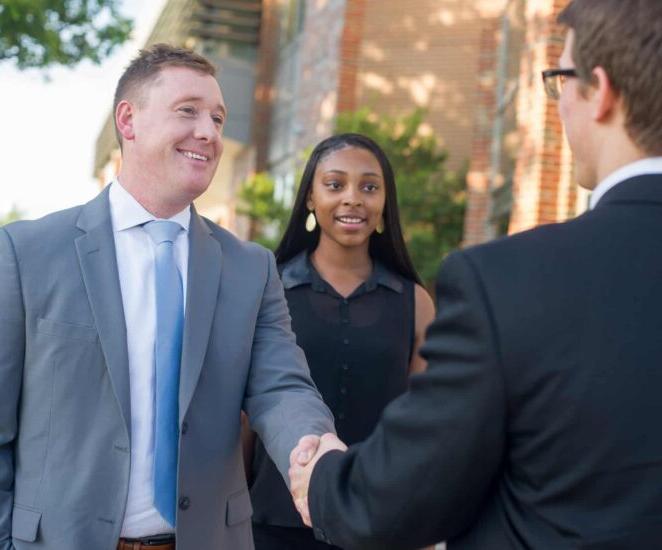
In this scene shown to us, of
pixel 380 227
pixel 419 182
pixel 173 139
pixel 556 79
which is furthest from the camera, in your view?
pixel 419 182

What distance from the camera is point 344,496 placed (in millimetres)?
2146

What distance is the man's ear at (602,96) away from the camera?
1.92 metres

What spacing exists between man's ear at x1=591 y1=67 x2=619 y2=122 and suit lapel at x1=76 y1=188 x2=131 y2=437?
1644 mm

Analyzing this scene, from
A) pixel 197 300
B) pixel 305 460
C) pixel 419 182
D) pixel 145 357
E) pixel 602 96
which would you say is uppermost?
pixel 602 96

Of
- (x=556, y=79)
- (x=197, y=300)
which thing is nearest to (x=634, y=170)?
(x=556, y=79)

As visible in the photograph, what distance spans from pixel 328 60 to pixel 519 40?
4.91 meters

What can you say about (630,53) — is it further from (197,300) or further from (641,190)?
(197,300)

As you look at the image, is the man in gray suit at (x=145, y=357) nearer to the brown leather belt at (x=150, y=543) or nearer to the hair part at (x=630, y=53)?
the brown leather belt at (x=150, y=543)

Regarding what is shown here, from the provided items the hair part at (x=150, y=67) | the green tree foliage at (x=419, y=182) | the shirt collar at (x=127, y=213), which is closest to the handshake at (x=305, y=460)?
the shirt collar at (x=127, y=213)

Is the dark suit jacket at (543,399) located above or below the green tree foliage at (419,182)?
above

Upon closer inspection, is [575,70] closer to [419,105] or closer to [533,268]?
[533,268]

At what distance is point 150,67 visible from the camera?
3461mm

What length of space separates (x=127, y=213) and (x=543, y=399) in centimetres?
184

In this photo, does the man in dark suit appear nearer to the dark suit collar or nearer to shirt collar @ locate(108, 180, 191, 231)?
the dark suit collar
